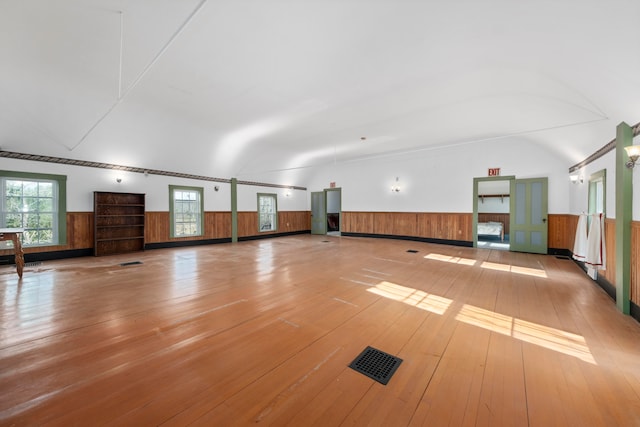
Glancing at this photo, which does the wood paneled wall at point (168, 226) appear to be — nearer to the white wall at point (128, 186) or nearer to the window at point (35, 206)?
the white wall at point (128, 186)

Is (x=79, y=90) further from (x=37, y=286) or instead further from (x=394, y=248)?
(x=394, y=248)

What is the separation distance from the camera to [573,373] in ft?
6.00

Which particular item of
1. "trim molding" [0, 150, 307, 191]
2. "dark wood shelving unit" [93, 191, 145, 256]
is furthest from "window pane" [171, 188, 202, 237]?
"dark wood shelving unit" [93, 191, 145, 256]

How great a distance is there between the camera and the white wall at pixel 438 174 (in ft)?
21.5

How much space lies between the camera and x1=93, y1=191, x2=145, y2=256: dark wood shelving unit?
252 inches

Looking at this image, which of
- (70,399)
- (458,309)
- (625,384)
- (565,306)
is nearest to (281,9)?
(70,399)

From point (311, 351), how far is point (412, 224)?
760cm

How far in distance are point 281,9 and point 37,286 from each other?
5.22 meters

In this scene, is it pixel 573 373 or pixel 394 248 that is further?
pixel 394 248

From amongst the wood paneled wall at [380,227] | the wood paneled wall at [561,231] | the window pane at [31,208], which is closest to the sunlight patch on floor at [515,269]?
the wood paneled wall at [380,227]

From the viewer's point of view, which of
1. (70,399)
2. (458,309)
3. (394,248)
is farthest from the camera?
(394,248)

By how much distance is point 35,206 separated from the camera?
5.68 meters

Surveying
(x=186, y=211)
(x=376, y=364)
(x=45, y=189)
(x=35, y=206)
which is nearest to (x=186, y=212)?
(x=186, y=211)

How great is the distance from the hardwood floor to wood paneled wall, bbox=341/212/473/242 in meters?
3.81
